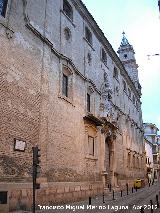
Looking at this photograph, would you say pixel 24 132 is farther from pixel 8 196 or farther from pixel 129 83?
pixel 129 83

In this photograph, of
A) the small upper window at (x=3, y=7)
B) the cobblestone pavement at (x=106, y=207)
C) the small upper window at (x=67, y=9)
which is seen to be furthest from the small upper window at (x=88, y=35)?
the cobblestone pavement at (x=106, y=207)

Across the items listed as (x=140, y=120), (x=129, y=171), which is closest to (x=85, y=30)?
(x=129, y=171)

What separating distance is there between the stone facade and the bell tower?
2062 centimetres

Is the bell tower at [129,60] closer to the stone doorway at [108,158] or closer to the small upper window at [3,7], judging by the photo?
the stone doorway at [108,158]

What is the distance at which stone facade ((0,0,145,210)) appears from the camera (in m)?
11.5

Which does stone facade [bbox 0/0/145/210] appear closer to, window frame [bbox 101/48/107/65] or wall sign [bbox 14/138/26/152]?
window frame [bbox 101/48/107/65]

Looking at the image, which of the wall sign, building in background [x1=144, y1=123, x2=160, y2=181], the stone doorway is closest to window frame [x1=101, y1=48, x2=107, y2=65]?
the stone doorway

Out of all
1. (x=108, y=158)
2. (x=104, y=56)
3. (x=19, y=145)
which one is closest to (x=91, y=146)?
(x=108, y=158)

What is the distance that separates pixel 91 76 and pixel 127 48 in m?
27.6

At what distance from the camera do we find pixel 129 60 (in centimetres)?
4666

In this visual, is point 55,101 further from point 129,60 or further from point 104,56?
point 129,60

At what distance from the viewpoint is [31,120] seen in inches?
501

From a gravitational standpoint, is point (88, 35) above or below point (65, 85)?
above

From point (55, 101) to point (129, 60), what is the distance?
33.7 meters
